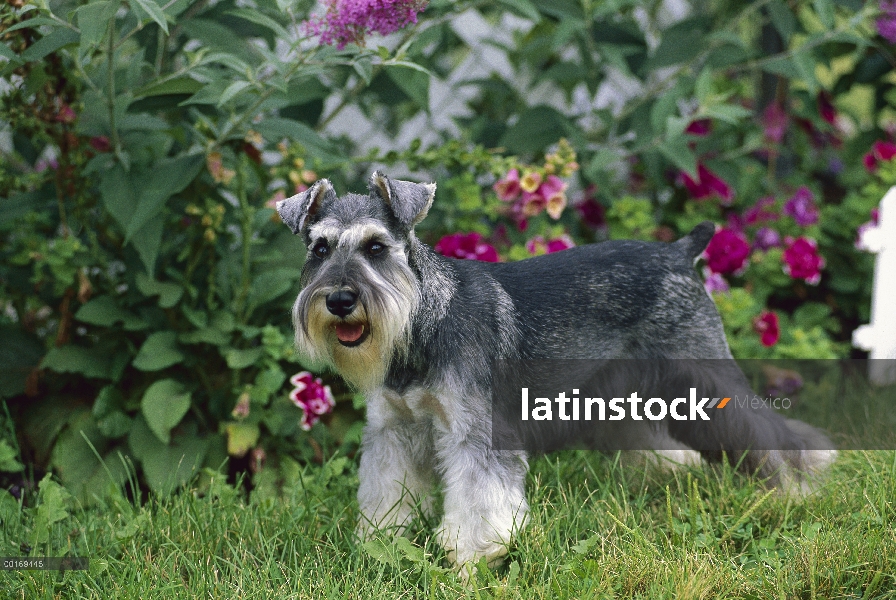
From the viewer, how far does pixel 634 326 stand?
328 centimetres

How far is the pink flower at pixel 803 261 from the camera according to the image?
4926 mm

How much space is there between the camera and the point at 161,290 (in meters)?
3.65

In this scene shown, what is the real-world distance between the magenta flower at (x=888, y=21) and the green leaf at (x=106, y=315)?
4.27 m

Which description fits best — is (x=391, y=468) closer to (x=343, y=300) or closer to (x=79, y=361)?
(x=343, y=300)

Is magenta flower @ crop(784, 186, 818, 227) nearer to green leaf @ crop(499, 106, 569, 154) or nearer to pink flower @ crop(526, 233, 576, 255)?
green leaf @ crop(499, 106, 569, 154)

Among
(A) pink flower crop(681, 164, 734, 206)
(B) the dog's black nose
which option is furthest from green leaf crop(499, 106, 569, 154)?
(B) the dog's black nose

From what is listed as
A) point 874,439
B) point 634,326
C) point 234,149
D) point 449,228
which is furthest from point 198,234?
point 874,439

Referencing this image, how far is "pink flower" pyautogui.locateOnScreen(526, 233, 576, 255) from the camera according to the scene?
4.41 m

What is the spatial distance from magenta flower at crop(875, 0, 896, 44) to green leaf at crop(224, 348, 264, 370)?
3904 millimetres

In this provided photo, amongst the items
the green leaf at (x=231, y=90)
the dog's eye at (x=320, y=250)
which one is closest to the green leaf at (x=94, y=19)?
the green leaf at (x=231, y=90)

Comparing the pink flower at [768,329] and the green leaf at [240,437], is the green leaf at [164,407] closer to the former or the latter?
the green leaf at [240,437]

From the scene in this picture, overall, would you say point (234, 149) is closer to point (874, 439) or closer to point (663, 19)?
point (874, 439)

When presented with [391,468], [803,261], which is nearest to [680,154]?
[803,261]

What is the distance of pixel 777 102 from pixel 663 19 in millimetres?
1027
